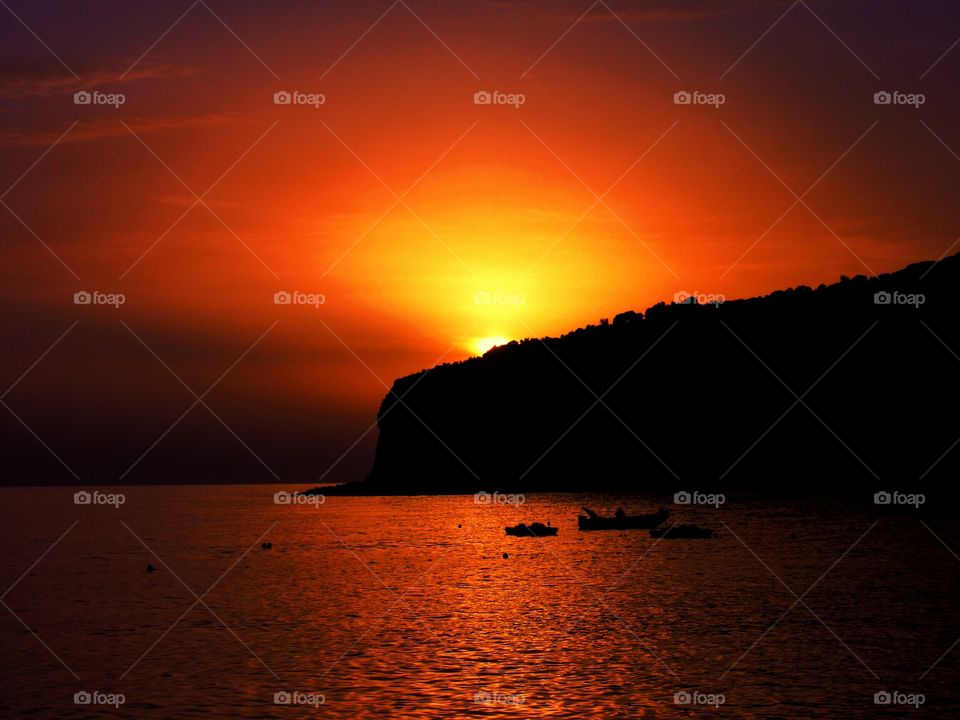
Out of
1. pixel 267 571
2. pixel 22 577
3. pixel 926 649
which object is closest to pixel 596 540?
pixel 267 571

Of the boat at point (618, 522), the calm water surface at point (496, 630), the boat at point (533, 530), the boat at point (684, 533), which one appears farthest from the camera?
the boat at point (618, 522)

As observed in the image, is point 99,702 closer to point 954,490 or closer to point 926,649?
point 926,649

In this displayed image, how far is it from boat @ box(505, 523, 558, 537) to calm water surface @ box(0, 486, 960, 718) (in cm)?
1269

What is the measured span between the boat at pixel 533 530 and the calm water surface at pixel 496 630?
12685 mm

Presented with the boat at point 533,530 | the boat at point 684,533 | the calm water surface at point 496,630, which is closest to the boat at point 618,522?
the boat at point 533,530

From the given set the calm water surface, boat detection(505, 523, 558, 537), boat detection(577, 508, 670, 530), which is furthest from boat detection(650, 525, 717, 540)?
boat detection(505, 523, 558, 537)

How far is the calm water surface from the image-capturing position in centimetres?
2877

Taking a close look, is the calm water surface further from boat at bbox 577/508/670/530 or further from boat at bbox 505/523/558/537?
boat at bbox 577/508/670/530

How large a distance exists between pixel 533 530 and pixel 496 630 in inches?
2360

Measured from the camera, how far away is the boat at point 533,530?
326 ft

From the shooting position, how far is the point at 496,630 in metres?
41.2

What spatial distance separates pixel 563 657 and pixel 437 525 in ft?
304

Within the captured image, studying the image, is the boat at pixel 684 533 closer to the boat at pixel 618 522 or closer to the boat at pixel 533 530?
the boat at pixel 618 522

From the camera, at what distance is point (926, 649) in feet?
116
